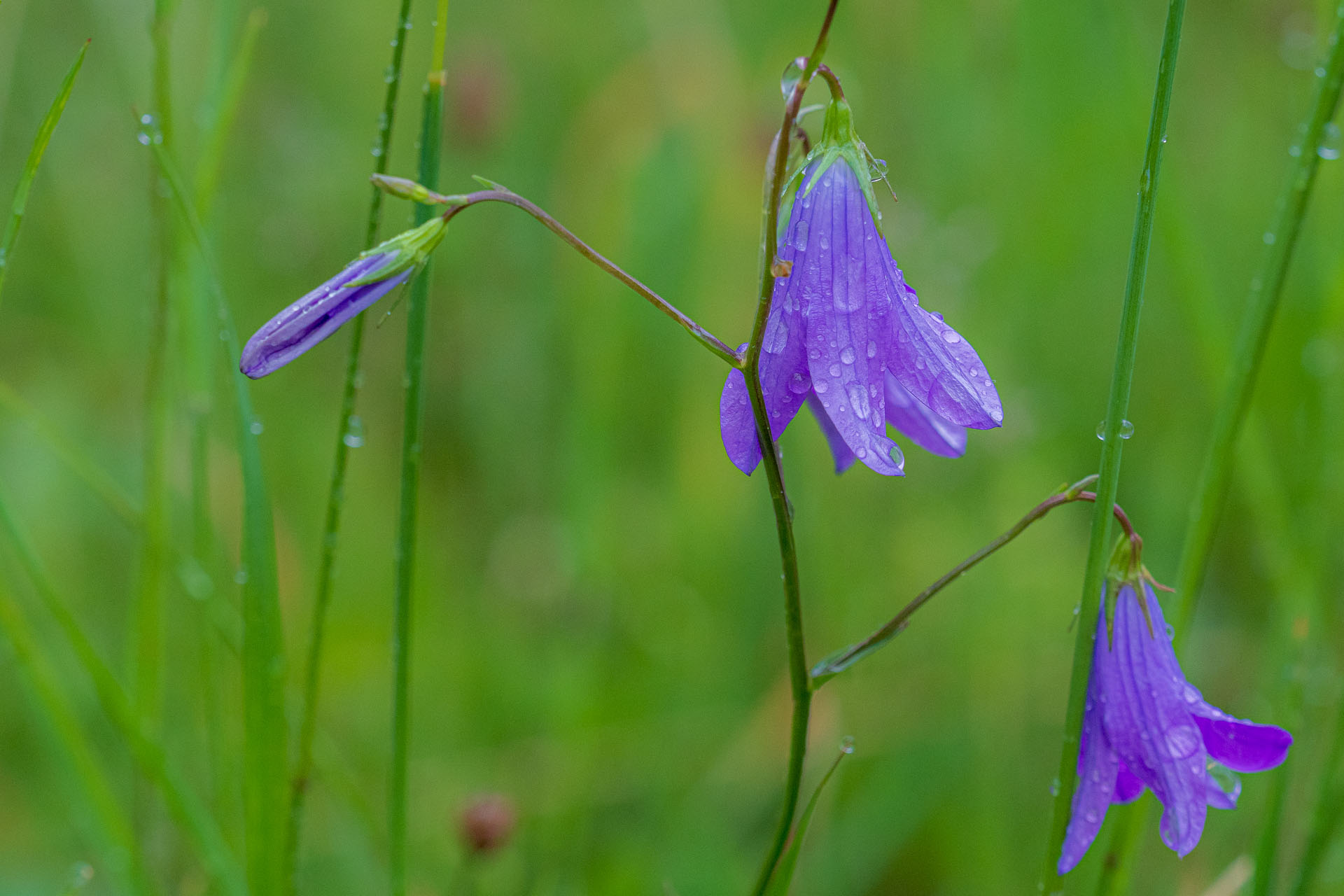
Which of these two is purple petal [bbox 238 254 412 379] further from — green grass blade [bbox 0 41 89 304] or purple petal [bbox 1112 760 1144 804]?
purple petal [bbox 1112 760 1144 804]

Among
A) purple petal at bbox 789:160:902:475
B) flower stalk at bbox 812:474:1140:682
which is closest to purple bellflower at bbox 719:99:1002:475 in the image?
purple petal at bbox 789:160:902:475

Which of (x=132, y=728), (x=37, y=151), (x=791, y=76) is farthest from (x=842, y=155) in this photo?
(x=132, y=728)

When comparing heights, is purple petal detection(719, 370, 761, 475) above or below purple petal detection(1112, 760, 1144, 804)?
above

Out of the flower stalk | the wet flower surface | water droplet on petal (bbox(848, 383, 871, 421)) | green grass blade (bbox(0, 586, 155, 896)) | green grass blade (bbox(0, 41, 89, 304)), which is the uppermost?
green grass blade (bbox(0, 41, 89, 304))

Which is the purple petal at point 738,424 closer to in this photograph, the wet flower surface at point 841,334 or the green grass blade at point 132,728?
the wet flower surface at point 841,334

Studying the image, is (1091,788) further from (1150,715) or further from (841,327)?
(841,327)
